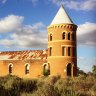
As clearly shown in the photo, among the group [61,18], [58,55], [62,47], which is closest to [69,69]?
[58,55]

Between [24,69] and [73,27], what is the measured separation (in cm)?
1103

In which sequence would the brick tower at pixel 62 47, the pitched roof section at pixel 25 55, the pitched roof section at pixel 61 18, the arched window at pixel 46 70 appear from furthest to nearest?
the pitched roof section at pixel 25 55, the arched window at pixel 46 70, the pitched roof section at pixel 61 18, the brick tower at pixel 62 47

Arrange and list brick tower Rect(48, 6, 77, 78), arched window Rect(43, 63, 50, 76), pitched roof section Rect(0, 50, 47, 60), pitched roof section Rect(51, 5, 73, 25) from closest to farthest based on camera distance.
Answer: brick tower Rect(48, 6, 77, 78), pitched roof section Rect(51, 5, 73, 25), arched window Rect(43, 63, 50, 76), pitched roof section Rect(0, 50, 47, 60)

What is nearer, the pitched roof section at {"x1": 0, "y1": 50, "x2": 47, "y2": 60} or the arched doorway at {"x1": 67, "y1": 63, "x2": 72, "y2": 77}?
the arched doorway at {"x1": 67, "y1": 63, "x2": 72, "y2": 77}

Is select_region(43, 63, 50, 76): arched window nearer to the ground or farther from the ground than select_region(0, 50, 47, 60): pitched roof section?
nearer to the ground

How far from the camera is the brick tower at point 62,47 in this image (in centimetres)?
4466

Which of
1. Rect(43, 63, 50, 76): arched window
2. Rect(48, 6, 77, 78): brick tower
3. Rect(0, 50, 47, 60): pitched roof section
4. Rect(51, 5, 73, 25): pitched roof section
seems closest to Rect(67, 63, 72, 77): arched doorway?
Rect(48, 6, 77, 78): brick tower

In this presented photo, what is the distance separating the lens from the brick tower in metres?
44.7

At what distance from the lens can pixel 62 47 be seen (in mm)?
44812

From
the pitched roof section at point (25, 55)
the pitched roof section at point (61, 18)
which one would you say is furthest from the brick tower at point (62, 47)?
the pitched roof section at point (25, 55)

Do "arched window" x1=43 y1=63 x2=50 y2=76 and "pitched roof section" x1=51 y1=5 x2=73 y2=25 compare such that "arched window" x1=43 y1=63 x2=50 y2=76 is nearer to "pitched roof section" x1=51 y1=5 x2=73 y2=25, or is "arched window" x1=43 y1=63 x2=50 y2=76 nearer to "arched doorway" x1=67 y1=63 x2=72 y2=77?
"arched doorway" x1=67 y1=63 x2=72 y2=77

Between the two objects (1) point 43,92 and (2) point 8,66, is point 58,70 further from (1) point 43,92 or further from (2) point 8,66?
(1) point 43,92

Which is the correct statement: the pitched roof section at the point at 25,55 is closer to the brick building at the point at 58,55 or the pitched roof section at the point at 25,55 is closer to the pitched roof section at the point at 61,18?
Answer: the brick building at the point at 58,55

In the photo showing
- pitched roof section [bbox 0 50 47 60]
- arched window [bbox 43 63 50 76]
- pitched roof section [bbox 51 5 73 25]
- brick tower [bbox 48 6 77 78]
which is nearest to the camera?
brick tower [bbox 48 6 77 78]
